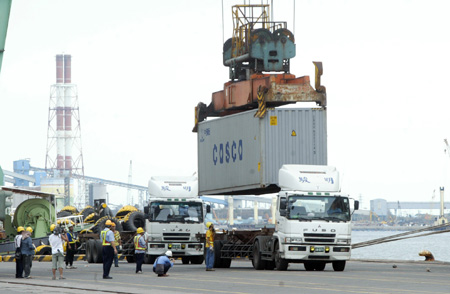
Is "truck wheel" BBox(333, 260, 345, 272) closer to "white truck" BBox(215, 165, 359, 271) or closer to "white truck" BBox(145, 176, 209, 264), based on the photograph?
"white truck" BBox(215, 165, 359, 271)

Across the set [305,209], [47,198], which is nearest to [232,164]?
[305,209]

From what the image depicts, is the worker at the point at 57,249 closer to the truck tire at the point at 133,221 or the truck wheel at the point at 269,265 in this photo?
the truck wheel at the point at 269,265

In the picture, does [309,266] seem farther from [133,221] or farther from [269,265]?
[133,221]

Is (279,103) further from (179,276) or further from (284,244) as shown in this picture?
(179,276)

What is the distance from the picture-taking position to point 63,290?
21594 millimetres

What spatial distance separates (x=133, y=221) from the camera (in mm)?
48625

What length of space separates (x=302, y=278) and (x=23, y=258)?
8.44m

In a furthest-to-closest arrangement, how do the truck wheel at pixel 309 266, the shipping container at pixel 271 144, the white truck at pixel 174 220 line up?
the white truck at pixel 174 220, the shipping container at pixel 271 144, the truck wheel at pixel 309 266

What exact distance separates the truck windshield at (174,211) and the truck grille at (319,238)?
829cm

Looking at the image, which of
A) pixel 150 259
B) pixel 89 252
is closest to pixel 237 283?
pixel 150 259

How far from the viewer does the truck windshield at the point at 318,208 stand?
29250 mm

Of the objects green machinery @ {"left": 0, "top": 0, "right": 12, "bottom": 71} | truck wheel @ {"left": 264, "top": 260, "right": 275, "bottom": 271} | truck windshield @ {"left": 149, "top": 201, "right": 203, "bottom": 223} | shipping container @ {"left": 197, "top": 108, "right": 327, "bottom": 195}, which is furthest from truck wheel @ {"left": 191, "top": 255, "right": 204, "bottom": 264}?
green machinery @ {"left": 0, "top": 0, "right": 12, "bottom": 71}

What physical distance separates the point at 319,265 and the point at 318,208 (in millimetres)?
Result: 3152

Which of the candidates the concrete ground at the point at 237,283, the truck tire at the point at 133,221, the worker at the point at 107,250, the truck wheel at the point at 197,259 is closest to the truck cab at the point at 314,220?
the concrete ground at the point at 237,283
